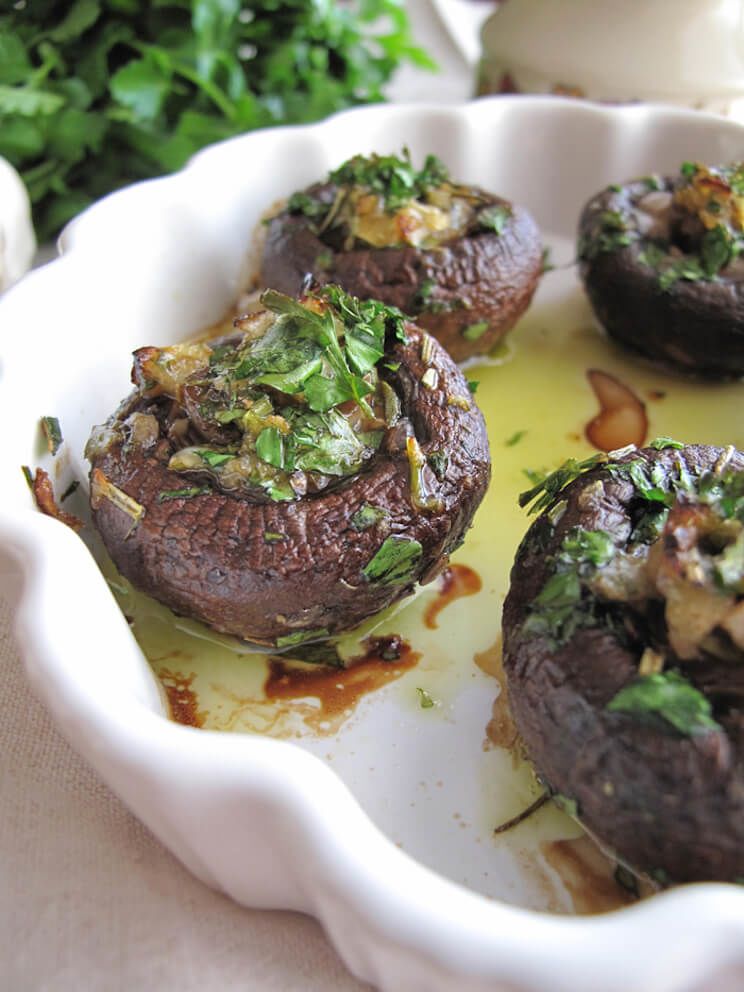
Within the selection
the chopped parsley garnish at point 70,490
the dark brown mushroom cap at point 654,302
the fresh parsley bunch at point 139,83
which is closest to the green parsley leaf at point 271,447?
the chopped parsley garnish at point 70,490

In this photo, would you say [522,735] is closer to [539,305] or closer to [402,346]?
[402,346]

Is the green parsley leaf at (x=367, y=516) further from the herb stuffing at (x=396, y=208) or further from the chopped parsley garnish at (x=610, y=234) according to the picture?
the chopped parsley garnish at (x=610, y=234)

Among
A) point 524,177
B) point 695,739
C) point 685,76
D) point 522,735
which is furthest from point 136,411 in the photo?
point 685,76

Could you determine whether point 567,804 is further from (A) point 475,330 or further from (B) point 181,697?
(A) point 475,330

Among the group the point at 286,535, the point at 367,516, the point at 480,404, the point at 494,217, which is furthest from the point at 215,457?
the point at 494,217

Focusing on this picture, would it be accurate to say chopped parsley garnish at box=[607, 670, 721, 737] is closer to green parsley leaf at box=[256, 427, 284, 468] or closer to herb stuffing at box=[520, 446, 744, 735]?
herb stuffing at box=[520, 446, 744, 735]

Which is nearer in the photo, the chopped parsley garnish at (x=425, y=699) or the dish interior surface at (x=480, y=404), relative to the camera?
the dish interior surface at (x=480, y=404)
